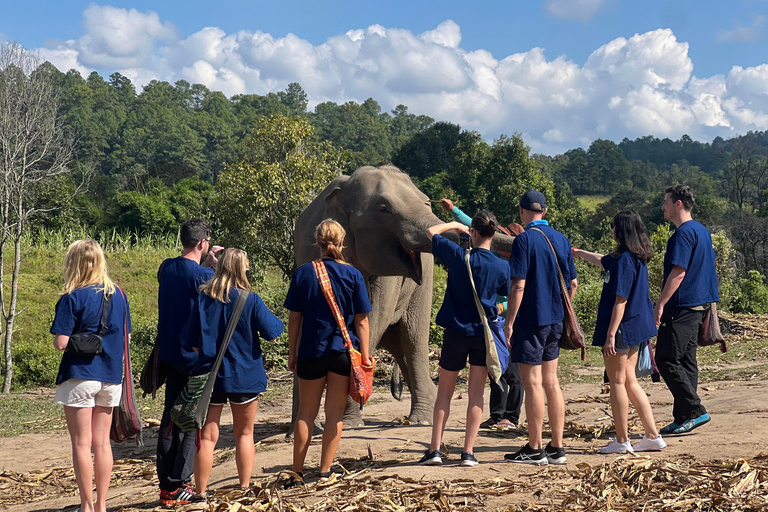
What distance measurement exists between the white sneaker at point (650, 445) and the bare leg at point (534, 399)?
0.86 m

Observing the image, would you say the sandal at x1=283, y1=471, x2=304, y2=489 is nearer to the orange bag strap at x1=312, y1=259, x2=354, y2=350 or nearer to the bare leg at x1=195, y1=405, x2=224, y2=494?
the bare leg at x1=195, y1=405, x2=224, y2=494

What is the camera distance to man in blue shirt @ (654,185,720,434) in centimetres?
610

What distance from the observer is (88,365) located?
186 inches

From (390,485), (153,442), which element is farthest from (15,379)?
(390,485)

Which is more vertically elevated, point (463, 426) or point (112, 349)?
point (112, 349)

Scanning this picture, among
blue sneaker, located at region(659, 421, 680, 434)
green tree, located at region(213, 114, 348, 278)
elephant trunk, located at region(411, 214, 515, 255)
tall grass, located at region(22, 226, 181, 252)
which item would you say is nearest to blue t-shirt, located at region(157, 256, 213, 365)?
elephant trunk, located at region(411, 214, 515, 255)

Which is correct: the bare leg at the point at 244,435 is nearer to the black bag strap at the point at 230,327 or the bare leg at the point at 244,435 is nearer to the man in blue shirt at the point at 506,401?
the black bag strap at the point at 230,327

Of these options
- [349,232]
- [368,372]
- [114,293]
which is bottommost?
[368,372]

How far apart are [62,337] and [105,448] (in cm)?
80

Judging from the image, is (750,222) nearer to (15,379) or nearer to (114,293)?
(15,379)

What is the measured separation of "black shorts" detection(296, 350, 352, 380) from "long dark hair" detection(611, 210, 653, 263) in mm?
2277

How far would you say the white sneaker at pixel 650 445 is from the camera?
18.5 ft

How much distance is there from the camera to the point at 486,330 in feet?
16.7

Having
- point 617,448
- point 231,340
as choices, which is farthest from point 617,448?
point 231,340
